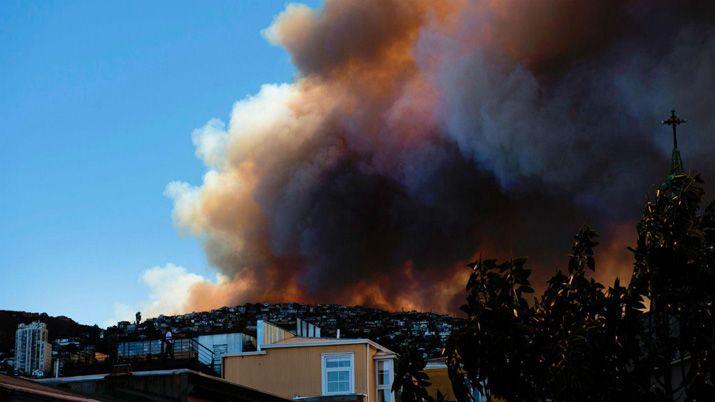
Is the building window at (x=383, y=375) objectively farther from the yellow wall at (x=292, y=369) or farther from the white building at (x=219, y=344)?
the white building at (x=219, y=344)

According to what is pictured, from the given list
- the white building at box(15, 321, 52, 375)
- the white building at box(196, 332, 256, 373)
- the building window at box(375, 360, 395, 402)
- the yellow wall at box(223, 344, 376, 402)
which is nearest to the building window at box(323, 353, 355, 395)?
the yellow wall at box(223, 344, 376, 402)

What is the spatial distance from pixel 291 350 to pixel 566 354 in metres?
35.5

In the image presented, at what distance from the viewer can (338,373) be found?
50.9 m

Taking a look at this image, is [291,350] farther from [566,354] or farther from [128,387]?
[566,354]

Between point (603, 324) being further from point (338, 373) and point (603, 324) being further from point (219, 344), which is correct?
point (219, 344)

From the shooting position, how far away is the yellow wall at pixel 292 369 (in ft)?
166

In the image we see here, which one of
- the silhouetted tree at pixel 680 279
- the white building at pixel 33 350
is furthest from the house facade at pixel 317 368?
the silhouetted tree at pixel 680 279

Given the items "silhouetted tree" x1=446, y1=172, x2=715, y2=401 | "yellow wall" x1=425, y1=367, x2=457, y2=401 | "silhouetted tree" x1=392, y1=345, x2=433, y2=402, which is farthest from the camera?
"yellow wall" x1=425, y1=367, x2=457, y2=401

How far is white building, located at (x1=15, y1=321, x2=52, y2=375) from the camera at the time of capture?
5203 centimetres

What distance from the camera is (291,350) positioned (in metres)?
51.8

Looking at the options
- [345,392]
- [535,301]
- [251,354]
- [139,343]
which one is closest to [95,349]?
[139,343]

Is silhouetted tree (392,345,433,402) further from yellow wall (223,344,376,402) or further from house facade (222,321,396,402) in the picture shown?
yellow wall (223,344,376,402)

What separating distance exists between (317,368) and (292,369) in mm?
1161

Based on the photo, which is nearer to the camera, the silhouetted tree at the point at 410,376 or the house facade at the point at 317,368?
the silhouetted tree at the point at 410,376
